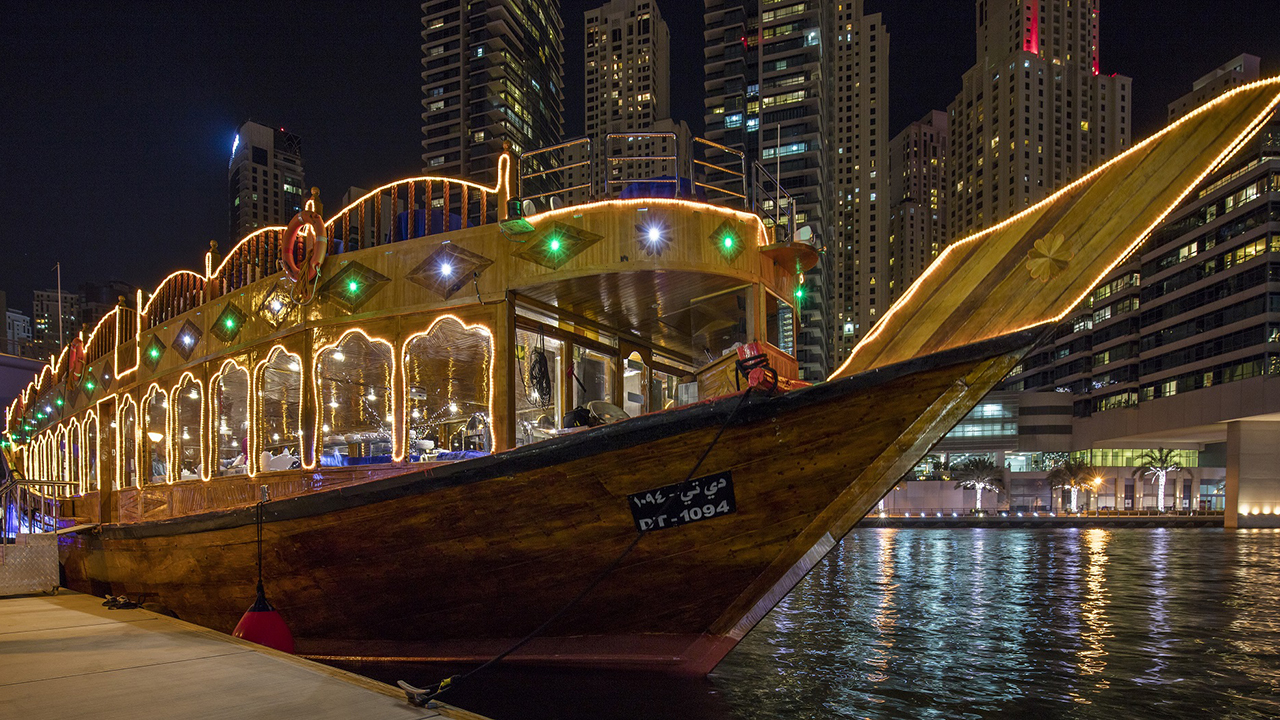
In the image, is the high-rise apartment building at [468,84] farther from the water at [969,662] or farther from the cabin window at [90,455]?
the water at [969,662]

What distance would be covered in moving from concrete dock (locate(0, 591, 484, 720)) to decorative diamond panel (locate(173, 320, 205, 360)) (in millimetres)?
4043

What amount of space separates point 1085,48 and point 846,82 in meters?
45.3

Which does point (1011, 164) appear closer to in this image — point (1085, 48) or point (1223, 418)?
point (1085, 48)

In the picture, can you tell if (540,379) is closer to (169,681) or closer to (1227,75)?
(169,681)

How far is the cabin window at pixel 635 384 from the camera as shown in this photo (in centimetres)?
891

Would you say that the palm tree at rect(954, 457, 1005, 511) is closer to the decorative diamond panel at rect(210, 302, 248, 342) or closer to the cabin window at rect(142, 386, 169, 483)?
the cabin window at rect(142, 386, 169, 483)

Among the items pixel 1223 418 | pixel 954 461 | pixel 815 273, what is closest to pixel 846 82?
pixel 815 273

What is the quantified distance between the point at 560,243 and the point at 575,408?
4.83ft

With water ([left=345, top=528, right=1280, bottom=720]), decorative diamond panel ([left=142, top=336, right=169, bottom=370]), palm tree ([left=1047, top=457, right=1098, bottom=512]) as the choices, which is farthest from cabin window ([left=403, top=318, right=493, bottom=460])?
palm tree ([left=1047, top=457, right=1098, bottom=512])

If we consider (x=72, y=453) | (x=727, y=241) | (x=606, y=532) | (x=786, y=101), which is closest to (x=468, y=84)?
(x=786, y=101)

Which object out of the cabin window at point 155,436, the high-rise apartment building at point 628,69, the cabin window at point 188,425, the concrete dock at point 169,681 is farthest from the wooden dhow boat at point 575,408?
the high-rise apartment building at point 628,69

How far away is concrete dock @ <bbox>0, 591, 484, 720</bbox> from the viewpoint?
3873 mm

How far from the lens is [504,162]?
694cm

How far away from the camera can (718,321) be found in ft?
27.1
